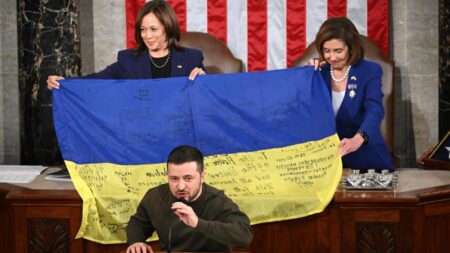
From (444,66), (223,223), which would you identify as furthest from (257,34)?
(223,223)

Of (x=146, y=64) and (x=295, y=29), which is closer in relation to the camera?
(x=146, y=64)

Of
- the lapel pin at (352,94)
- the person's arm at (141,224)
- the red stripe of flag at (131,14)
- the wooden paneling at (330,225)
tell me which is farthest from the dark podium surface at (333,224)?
the red stripe of flag at (131,14)

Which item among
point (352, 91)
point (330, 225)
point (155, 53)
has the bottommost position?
point (330, 225)

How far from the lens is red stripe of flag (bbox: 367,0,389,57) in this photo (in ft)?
24.7

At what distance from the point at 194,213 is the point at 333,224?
158 centimetres

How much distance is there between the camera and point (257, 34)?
7.68 meters

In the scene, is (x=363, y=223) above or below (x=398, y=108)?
below

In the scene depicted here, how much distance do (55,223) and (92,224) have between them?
0.24 metres

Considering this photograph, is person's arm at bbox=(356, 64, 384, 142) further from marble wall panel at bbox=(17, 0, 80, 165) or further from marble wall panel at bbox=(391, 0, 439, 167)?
marble wall panel at bbox=(17, 0, 80, 165)

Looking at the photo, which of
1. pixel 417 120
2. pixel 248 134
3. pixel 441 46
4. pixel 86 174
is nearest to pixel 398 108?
pixel 417 120

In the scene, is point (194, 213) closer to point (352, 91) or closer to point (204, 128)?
point (204, 128)

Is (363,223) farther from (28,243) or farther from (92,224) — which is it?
(28,243)

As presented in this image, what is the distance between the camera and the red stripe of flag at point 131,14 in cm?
767

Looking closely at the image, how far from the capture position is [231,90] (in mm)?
5574
